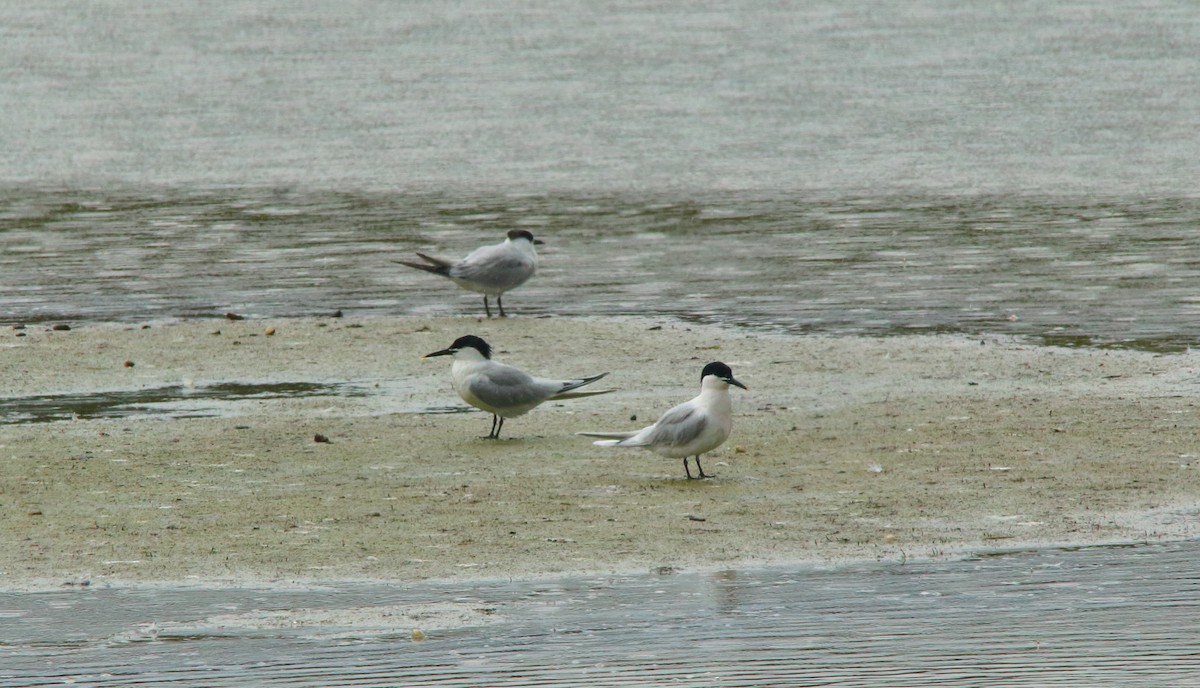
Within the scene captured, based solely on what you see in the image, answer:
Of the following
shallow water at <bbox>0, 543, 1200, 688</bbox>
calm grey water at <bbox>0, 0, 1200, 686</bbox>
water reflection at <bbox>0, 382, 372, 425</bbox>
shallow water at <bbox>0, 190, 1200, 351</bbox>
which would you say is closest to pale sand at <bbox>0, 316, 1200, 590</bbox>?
water reflection at <bbox>0, 382, 372, 425</bbox>

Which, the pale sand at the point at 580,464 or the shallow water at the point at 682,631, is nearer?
the shallow water at the point at 682,631

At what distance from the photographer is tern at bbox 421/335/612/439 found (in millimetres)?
10469

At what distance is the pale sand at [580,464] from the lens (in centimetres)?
815

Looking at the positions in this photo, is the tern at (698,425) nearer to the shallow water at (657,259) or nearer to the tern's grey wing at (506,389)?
the tern's grey wing at (506,389)

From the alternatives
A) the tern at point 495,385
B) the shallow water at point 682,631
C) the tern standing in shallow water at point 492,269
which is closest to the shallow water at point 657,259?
the tern standing in shallow water at point 492,269

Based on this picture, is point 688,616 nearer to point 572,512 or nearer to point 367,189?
point 572,512

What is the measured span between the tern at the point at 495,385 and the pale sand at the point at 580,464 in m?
0.19

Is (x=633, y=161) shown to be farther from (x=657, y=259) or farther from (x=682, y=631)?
(x=682, y=631)

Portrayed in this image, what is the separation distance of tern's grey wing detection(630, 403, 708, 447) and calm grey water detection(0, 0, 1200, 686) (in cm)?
173

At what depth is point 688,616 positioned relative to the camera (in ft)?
23.3

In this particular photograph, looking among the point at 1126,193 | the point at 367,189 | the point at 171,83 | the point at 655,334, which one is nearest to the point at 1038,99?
the point at 1126,193

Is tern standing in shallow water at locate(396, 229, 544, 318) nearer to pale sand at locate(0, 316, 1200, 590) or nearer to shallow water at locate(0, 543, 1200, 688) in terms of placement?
pale sand at locate(0, 316, 1200, 590)

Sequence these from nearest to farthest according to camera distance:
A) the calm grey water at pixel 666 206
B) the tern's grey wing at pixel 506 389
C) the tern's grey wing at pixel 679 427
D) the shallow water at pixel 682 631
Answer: the shallow water at pixel 682 631, the calm grey water at pixel 666 206, the tern's grey wing at pixel 679 427, the tern's grey wing at pixel 506 389

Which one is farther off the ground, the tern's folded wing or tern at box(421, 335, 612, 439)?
tern at box(421, 335, 612, 439)
